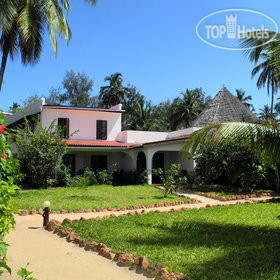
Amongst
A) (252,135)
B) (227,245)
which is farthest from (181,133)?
(227,245)

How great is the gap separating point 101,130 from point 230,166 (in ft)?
33.9

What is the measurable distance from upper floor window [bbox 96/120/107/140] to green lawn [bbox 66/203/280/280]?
44.6 feet

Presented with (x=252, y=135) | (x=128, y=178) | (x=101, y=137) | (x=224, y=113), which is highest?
(x=224, y=113)

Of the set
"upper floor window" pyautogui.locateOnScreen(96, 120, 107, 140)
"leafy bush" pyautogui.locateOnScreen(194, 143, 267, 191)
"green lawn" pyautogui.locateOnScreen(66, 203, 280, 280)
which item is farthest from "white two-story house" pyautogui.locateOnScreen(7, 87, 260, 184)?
"green lawn" pyautogui.locateOnScreen(66, 203, 280, 280)

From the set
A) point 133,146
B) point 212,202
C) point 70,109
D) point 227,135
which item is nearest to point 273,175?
point 212,202

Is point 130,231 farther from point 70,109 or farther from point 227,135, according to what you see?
point 70,109

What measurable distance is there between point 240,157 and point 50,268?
11.5 meters

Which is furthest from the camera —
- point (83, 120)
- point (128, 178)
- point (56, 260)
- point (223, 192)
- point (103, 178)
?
point (83, 120)

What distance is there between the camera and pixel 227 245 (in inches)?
223

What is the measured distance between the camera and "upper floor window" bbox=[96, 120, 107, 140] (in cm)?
2212

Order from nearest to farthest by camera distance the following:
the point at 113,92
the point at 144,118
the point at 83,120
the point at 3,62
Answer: the point at 3,62, the point at 83,120, the point at 144,118, the point at 113,92

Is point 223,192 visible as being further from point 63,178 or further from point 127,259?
point 127,259

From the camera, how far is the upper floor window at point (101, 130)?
2212 cm

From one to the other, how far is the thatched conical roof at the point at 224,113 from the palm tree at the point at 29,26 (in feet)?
37.1
